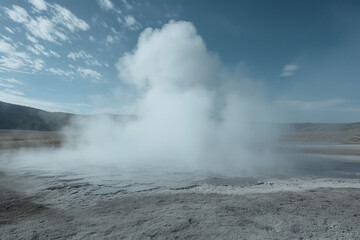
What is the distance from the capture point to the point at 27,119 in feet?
301

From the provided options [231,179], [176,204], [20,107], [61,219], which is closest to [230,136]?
[231,179]

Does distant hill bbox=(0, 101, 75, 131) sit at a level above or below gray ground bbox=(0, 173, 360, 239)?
above

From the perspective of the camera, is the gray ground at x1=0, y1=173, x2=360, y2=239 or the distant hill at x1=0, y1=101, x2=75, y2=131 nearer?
the gray ground at x1=0, y1=173, x2=360, y2=239

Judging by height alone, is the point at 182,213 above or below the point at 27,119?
below

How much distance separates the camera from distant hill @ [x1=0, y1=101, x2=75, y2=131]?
83.8 metres

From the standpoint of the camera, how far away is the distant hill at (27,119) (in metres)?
83.8

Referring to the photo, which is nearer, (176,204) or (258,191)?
(176,204)

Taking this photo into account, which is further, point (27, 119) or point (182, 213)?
point (27, 119)

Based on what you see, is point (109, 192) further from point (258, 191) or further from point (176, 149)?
point (176, 149)

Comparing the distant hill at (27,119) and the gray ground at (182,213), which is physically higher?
the distant hill at (27,119)

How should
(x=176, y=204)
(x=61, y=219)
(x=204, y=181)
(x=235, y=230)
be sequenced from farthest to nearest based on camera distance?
(x=204, y=181)
(x=176, y=204)
(x=61, y=219)
(x=235, y=230)

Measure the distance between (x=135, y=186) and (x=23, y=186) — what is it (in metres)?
4.22

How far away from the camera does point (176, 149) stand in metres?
21.9

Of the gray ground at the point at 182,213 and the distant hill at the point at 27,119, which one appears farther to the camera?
the distant hill at the point at 27,119
